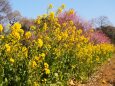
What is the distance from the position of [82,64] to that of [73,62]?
1.07m

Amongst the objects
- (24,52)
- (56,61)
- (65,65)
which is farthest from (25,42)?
(65,65)

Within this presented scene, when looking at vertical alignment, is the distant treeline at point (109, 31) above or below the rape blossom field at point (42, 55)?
above

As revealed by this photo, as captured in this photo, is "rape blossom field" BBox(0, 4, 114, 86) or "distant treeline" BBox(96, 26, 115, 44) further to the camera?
"distant treeline" BBox(96, 26, 115, 44)

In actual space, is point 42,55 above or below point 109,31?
below

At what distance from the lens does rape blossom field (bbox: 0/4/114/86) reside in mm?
6656

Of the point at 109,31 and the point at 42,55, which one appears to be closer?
the point at 42,55

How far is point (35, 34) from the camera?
830 cm

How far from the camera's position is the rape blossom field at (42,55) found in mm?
6656

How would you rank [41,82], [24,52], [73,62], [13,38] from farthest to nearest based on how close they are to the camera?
[73,62] < [41,82] < [24,52] < [13,38]

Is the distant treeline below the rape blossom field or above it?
above

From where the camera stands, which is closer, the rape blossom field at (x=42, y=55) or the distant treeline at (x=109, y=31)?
the rape blossom field at (x=42, y=55)

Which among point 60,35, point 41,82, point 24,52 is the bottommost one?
point 41,82

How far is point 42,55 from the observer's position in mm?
6867

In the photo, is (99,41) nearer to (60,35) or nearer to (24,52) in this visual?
(60,35)
